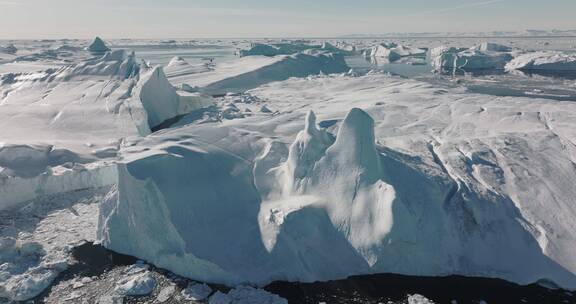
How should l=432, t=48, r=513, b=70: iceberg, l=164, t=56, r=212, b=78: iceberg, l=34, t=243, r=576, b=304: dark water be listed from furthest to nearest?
l=432, t=48, r=513, b=70: iceberg
l=164, t=56, r=212, b=78: iceberg
l=34, t=243, r=576, b=304: dark water

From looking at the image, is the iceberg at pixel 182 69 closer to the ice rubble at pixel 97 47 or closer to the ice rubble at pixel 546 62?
the ice rubble at pixel 97 47

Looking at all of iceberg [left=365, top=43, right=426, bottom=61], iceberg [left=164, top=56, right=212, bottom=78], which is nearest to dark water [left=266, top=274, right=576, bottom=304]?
iceberg [left=164, top=56, right=212, bottom=78]

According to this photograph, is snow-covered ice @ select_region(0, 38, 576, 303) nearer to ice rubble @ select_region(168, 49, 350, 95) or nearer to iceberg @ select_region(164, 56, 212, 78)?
ice rubble @ select_region(168, 49, 350, 95)

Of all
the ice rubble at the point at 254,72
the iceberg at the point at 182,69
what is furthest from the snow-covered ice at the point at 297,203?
the iceberg at the point at 182,69

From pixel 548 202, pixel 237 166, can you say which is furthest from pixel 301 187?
pixel 548 202

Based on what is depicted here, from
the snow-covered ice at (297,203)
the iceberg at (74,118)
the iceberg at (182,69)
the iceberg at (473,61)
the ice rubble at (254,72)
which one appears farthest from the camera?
the iceberg at (473,61)

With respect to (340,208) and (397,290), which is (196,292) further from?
(397,290)

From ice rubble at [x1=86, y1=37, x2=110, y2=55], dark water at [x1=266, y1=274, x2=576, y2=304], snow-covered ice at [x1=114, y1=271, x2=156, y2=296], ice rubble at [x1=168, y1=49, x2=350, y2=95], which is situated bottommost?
dark water at [x1=266, y1=274, x2=576, y2=304]
